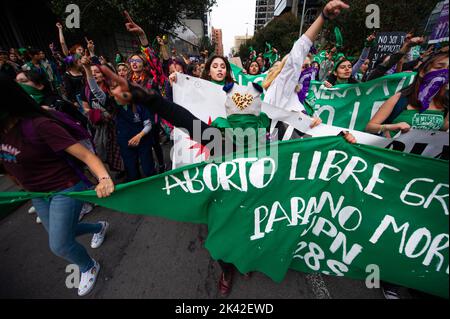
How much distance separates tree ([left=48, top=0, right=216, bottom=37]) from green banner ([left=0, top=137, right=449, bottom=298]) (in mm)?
13103

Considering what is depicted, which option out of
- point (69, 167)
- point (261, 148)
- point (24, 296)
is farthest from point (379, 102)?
point (24, 296)

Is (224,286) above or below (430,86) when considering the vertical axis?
below

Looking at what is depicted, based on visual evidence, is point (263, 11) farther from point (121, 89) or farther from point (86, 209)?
point (121, 89)

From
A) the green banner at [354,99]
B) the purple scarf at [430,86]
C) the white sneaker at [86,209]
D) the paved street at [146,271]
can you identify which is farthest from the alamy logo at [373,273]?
the white sneaker at [86,209]

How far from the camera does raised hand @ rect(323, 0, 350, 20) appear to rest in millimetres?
1717

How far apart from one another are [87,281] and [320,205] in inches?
91.8

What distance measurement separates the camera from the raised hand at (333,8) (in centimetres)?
172

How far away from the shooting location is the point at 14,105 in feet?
4.55

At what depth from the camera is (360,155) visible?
58.6 inches

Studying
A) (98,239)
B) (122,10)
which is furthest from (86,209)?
(122,10)

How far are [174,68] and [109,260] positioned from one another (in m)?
3.40

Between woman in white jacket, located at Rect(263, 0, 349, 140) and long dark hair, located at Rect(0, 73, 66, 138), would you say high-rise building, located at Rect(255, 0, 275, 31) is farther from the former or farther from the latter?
long dark hair, located at Rect(0, 73, 66, 138)

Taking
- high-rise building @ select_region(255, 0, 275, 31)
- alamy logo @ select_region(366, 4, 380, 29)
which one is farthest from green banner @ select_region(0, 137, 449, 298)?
high-rise building @ select_region(255, 0, 275, 31)

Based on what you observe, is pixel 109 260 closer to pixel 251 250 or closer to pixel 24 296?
pixel 24 296
